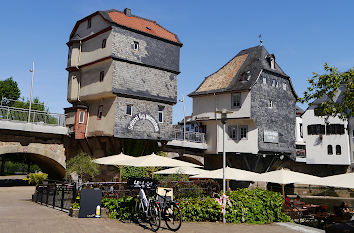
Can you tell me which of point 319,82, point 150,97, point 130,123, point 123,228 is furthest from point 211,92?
point 123,228

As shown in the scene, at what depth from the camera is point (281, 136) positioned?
35250 mm

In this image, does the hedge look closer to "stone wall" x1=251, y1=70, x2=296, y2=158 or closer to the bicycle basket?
the bicycle basket

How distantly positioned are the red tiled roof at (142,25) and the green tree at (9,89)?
34129 mm

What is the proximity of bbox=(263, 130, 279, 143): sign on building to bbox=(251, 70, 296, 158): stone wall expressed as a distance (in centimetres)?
33

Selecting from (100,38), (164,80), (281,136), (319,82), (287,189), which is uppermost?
(100,38)

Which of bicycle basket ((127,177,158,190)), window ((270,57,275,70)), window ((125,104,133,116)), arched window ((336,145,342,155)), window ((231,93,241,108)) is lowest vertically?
bicycle basket ((127,177,158,190))

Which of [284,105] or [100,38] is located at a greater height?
[100,38]

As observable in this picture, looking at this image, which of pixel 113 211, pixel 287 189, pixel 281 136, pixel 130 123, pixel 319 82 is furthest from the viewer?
pixel 287 189

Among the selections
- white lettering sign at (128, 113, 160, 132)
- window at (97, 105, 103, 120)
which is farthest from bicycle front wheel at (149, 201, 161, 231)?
window at (97, 105, 103, 120)

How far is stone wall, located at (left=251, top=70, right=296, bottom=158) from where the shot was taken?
108 ft

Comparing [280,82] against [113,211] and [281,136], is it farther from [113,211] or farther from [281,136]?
[113,211]

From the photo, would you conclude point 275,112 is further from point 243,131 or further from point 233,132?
point 233,132

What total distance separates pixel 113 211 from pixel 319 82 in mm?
13853

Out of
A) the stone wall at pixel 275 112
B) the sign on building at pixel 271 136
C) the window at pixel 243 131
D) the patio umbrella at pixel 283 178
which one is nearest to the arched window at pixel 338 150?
the stone wall at pixel 275 112
